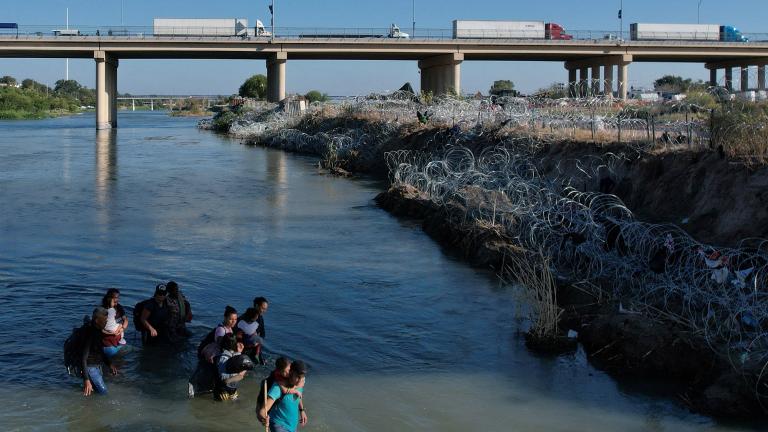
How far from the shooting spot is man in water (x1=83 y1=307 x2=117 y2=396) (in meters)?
10.3

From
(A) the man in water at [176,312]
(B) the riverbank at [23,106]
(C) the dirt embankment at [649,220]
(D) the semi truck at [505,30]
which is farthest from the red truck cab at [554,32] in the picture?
(B) the riverbank at [23,106]

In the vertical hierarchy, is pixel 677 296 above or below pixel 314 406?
above

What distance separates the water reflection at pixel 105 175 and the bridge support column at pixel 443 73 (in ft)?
87.8

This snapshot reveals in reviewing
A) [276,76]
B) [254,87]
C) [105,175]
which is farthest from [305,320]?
[254,87]

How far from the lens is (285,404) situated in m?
8.54

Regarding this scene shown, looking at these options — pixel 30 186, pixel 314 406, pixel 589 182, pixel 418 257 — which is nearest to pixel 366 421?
pixel 314 406

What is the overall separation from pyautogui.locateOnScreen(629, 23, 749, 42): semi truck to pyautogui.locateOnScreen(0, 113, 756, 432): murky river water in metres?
55.1

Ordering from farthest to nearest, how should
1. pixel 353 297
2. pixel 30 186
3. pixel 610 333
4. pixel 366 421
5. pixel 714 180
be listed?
pixel 30 186 → pixel 714 180 → pixel 353 297 → pixel 610 333 → pixel 366 421

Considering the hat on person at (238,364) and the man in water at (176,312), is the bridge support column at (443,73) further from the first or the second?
the hat on person at (238,364)

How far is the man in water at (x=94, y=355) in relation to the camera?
1033 centimetres

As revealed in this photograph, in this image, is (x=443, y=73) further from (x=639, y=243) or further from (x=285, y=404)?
(x=285, y=404)

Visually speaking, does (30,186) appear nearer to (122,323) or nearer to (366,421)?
(122,323)

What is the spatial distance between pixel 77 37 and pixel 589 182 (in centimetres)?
5959

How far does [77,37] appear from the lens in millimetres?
71938
